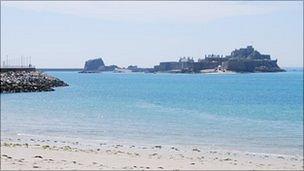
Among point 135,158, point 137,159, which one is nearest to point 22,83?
point 135,158

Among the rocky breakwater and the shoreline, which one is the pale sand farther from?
the rocky breakwater

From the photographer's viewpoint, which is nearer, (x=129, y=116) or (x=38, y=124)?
(x=38, y=124)

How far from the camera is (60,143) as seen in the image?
20.2 meters

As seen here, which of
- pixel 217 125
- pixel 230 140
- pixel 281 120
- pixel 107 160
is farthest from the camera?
pixel 281 120

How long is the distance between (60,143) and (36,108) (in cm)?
2075

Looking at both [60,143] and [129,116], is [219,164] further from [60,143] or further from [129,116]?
[129,116]

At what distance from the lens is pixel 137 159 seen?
15.4 meters

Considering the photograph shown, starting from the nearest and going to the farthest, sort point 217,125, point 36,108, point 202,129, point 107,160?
point 107,160 < point 202,129 < point 217,125 < point 36,108

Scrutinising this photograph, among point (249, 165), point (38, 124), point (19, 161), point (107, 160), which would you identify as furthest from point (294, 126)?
point (19, 161)

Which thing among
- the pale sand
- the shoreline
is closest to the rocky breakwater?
the shoreline

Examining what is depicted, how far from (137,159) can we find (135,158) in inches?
9.8

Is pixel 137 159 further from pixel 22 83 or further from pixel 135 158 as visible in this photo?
pixel 22 83

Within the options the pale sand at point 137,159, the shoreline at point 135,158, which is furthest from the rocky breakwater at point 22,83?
the pale sand at point 137,159

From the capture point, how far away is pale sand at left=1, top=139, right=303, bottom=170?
13320 mm
